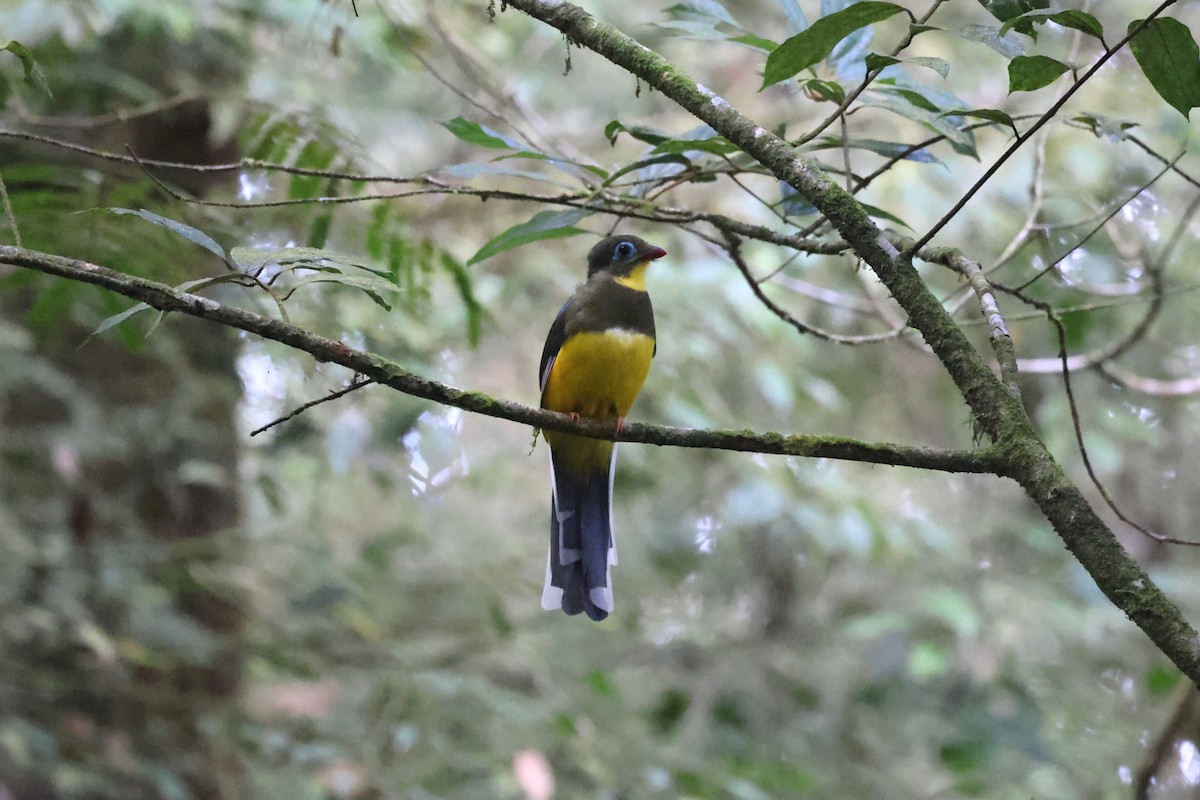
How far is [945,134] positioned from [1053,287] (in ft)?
9.53

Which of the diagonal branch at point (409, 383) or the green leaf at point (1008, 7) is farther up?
the green leaf at point (1008, 7)

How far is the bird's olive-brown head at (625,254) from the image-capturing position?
3723 mm

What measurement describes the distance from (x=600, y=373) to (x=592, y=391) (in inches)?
2.7

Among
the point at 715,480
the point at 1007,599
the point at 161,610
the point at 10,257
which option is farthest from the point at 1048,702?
the point at 10,257

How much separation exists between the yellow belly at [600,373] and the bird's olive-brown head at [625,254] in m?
0.32

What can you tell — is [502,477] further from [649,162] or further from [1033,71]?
[1033,71]

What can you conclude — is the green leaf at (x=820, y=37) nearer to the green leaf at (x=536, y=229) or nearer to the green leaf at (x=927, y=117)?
the green leaf at (x=927, y=117)

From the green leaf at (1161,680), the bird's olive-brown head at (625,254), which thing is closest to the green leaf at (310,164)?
the bird's olive-brown head at (625,254)

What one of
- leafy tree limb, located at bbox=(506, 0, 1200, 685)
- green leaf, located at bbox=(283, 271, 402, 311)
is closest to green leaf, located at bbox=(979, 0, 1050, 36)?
leafy tree limb, located at bbox=(506, 0, 1200, 685)

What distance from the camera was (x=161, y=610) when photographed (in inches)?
189

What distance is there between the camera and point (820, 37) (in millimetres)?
1807

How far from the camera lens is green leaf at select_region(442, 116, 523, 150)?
2361 mm

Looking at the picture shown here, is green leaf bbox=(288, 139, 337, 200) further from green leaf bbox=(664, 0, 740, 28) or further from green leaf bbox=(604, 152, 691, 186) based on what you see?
green leaf bbox=(664, 0, 740, 28)

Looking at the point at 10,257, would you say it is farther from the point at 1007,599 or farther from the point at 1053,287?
the point at 1007,599
